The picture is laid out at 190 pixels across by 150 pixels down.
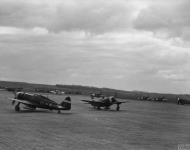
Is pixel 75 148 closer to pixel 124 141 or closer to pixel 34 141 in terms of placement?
pixel 34 141

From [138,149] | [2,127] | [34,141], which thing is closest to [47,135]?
[34,141]

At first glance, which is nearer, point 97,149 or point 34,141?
point 97,149

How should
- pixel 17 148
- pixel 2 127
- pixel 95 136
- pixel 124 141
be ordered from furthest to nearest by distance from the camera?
pixel 2 127 < pixel 95 136 < pixel 124 141 < pixel 17 148

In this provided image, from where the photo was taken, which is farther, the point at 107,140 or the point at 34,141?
the point at 107,140

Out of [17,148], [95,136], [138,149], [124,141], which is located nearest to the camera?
[17,148]

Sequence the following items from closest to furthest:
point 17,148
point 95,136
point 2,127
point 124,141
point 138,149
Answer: point 17,148, point 138,149, point 124,141, point 95,136, point 2,127

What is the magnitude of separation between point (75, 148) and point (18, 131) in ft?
21.0

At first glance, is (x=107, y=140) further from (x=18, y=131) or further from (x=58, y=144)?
(x=18, y=131)

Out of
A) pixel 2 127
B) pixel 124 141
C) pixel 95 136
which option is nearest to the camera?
pixel 124 141

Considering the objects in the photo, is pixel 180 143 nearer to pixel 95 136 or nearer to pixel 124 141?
pixel 124 141

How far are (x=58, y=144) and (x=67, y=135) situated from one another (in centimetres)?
373

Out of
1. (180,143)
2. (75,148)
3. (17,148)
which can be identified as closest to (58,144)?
(75,148)

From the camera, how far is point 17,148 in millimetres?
17062

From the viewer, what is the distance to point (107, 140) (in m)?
21.3
